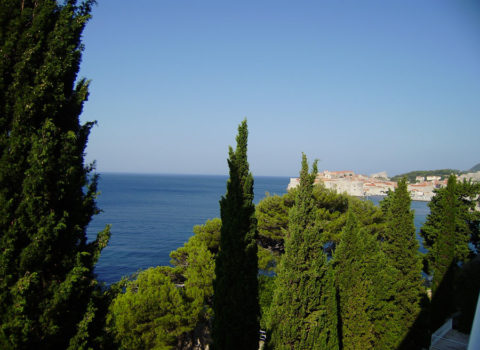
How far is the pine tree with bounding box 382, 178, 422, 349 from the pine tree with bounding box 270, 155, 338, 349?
5204mm

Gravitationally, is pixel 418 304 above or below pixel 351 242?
below

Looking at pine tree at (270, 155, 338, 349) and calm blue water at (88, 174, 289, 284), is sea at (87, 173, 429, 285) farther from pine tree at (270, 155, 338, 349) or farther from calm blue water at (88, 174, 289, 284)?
pine tree at (270, 155, 338, 349)

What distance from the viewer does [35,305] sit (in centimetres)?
342

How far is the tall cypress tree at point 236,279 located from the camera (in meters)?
7.52

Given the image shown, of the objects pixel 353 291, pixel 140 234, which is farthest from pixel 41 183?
pixel 140 234

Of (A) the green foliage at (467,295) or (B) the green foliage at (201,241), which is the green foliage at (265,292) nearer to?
(B) the green foliage at (201,241)

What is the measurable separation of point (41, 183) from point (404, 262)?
12752 mm

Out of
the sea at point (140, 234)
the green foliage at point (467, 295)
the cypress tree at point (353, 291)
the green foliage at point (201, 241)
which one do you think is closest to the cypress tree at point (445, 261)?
the green foliage at point (467, 295)

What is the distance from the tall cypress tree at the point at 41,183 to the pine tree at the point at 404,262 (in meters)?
11.4

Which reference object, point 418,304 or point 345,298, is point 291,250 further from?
point 418,304

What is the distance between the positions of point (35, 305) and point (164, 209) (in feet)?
206

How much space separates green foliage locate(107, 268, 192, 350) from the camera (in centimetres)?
1031

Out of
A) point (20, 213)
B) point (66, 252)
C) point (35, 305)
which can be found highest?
point (20, 213)

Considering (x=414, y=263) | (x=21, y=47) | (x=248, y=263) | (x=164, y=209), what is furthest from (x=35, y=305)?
(x=164, y=209)
